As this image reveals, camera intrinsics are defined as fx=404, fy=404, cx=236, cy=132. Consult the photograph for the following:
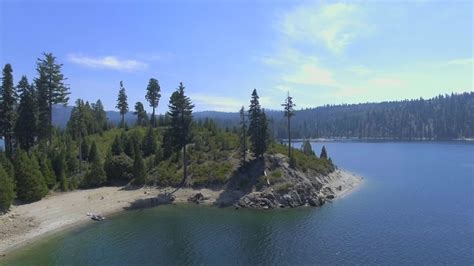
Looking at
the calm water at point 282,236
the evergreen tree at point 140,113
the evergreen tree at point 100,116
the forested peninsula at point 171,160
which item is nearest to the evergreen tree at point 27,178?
the forested peninsula at point 171,160

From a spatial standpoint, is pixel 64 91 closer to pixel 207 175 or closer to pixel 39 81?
pixel 39 81

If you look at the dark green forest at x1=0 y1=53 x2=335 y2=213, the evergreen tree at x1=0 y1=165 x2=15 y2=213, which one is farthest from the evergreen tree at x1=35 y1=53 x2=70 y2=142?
the evergreen tree at x1=0 y1=165 x2=15 y2=213

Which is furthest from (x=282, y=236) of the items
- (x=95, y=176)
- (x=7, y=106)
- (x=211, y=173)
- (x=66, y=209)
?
(x=7, y=106)

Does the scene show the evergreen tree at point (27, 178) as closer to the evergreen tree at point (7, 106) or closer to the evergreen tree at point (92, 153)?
the evergreen tree at point (7, 106)

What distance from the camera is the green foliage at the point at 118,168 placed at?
73.5 m

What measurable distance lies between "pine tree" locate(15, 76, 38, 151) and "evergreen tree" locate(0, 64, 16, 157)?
122cm

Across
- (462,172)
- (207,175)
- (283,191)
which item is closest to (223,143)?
(207,175)

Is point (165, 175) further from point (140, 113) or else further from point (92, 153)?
point (140, 113)

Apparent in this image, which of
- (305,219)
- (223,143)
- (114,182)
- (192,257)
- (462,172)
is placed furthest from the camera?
(462,172)

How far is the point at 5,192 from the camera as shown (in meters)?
50.0

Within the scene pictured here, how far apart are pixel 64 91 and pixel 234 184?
3732 cm

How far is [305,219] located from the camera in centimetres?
5344

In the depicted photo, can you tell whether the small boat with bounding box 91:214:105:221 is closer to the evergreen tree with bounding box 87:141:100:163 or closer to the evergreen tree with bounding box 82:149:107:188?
the evergreen tree with bounding box 82:149:107:188

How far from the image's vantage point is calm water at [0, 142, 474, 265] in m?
38.5
